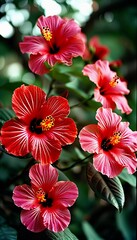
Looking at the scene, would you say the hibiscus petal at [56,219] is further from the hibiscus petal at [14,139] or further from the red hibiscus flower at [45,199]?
the hibiscus petal at [14,139]

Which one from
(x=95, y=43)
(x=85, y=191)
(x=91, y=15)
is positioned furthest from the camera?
(x=91, y=15)

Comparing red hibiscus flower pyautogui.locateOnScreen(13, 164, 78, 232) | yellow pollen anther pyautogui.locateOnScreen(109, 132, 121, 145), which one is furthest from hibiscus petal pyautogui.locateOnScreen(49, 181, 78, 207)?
yellow pollen anther pyautogui.locateOnScreen(109, 132, 121, 145)

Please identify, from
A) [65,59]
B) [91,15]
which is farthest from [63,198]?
[91,15]

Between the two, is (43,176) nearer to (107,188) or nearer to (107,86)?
(107,188)

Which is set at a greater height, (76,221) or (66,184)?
(66,184)

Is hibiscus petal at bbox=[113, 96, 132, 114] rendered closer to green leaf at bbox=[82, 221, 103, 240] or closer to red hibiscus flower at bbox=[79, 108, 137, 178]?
red hibiscus flower at bbox=[79, 108, 137, 178]

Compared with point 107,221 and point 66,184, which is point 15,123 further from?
point 107,221
